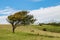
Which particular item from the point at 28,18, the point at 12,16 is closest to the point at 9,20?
the point at 12,16

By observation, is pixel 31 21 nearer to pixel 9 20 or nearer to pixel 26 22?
pixel 26 22

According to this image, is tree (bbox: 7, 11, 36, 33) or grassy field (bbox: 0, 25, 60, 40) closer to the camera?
grassy field (bbox: 0, 25, 60, 40)

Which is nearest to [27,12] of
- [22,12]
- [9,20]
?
[22,12]

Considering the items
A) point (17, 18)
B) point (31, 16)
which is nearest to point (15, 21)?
point (17, 18)

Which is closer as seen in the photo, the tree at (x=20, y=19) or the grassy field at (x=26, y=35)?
the grassy field at (x=26, y=35)

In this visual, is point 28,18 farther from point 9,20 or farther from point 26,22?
point 9,20

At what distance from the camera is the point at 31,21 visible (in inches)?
2482

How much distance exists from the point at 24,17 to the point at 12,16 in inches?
146

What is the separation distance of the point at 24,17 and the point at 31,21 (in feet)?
8.36

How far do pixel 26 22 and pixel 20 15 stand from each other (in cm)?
287

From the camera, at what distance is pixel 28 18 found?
62.9 metres

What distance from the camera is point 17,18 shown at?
203 ft

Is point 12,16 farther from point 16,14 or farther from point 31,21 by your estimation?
point 31,21

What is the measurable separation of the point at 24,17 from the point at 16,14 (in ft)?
9.81
